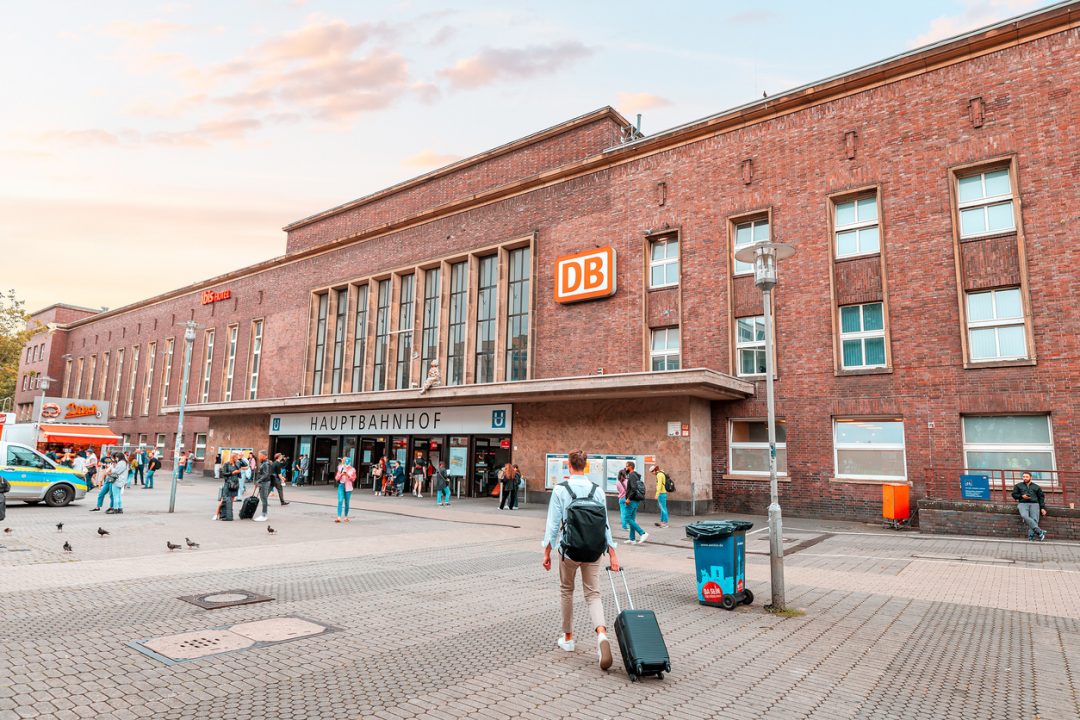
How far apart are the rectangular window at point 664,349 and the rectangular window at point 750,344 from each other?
2388 millimetres

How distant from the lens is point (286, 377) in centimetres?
3928

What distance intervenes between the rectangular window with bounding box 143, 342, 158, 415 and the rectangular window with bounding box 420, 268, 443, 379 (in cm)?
3207

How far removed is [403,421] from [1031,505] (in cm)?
2393

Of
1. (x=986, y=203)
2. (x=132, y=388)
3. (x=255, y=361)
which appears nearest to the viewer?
(x=986, y=203)

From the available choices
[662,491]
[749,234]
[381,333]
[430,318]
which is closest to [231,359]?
[381,333]

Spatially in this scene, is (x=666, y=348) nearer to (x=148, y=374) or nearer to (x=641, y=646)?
(x=641, y=646)

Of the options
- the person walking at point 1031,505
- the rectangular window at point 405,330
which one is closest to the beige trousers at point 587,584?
the person walking at point 1031,505

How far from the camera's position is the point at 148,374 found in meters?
52.6

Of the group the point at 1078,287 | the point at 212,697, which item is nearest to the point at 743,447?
the point at 1078,287

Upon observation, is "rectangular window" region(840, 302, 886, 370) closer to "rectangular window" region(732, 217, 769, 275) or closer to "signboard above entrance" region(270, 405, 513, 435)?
"rectangular window" region(732, 217, 769, 275)

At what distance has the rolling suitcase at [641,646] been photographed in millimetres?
5166

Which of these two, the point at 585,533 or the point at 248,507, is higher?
the point at 585,533

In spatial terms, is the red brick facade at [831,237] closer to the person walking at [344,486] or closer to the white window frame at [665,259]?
the white window frame at [665,259]

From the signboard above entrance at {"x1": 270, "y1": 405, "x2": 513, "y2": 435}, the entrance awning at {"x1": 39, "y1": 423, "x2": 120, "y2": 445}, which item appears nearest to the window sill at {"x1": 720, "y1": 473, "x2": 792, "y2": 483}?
the signboard above entrance at {"x1": 270, "y1": 405, "x2": 513, "y2": 435}
